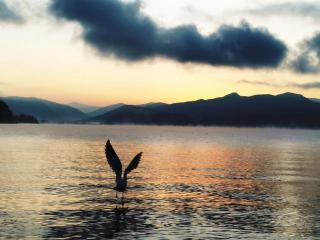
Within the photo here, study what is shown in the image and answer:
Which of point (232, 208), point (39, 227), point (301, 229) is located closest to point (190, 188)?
point (232, 208)

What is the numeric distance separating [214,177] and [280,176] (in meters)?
10.2

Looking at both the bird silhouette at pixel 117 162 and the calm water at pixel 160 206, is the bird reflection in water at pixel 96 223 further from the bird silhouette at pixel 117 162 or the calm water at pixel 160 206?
the bird silhouette at pixel 117 162

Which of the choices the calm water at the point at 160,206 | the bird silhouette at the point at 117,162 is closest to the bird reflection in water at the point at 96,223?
the calm water at the point at 160,206

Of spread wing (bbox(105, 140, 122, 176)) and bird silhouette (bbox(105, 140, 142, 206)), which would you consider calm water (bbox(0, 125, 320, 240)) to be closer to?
bird silhouette (bbox(105, 140, 142, 206))

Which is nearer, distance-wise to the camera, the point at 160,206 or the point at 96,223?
the point at 96,223

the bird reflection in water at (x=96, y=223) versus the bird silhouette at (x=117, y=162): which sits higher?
the bird silhouette at (x=117, y=162)

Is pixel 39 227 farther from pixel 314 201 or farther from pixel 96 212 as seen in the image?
pixel 314 201

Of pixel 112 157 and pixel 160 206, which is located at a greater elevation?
pixel 112 157

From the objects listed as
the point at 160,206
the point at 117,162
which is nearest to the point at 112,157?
the point at 117,162

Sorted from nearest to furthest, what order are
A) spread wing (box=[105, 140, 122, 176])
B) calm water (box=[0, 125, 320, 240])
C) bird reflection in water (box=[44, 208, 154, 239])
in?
bird reflection in water (box=[44, 208, 154, 239]), calm water (box=[0, 125, 320, 240]), spread wing (box=[105, 140, 122, 176])

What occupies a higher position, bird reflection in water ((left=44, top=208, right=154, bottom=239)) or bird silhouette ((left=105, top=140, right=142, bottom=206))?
bird silhouette ((left=105, top=140, right=142, bottom=206))

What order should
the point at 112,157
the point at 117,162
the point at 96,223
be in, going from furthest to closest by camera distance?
1. the point at 117,162
2. the point at 112,157
3. the point at 96,223

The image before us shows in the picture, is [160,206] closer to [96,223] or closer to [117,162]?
[117,162]

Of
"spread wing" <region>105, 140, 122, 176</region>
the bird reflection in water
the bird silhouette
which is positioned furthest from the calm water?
"spread wing" <region>105, 140, 122, 176</region>
